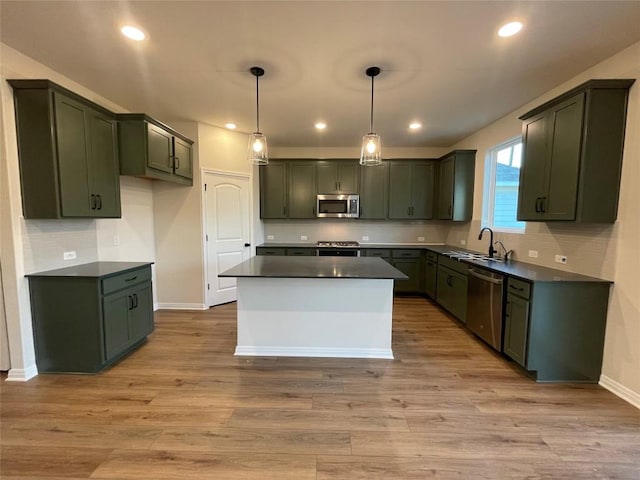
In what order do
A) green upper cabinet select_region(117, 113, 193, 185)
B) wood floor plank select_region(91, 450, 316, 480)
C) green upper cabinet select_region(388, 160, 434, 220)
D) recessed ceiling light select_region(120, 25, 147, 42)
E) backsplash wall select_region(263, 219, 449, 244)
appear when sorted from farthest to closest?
backsplash wall select_region(263, 219, 449, 244), green upper cabinet select_region(388, 160, 434, 220), green upper cabinet select_region(117, 113, 193, 185), recessed ceiling light select_region(120, 25, 147, 42), wood floor plank select_region(91, 450, 316, 480)

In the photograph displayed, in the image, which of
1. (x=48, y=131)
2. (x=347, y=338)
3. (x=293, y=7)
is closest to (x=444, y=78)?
(x=293, y=7)

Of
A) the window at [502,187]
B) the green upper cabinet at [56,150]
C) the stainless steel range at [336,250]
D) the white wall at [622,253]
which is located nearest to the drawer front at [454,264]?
the window at [502,187]

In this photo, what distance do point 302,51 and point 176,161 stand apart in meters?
2.34

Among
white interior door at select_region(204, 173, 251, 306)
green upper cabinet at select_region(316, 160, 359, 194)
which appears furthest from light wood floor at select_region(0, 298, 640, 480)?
green upper cabinet at select_region(316, 160, 359, 194)

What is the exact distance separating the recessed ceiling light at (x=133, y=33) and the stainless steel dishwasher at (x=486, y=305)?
148 inches

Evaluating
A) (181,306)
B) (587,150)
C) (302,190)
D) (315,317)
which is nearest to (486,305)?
(587,150)

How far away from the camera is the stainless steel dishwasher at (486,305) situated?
287cm

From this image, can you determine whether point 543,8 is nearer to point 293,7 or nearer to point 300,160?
point 293,7

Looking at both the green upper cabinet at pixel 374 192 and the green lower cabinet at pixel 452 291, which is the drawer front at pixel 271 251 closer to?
the green upper cabinet at pixel 374 192

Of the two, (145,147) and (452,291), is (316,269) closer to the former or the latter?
(452,291)

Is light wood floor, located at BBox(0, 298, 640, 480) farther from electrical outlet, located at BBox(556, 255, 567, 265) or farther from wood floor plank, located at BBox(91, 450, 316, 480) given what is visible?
electrical outlet, located at BBox(556, 255, 567, 265)

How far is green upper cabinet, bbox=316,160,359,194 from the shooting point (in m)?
5.32

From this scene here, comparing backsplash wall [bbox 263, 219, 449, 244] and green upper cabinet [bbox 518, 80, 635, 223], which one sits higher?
green upper cabinet [bbox 518, 80, 635, 223]

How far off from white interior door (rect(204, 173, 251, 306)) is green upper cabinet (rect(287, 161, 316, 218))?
2.88ft
